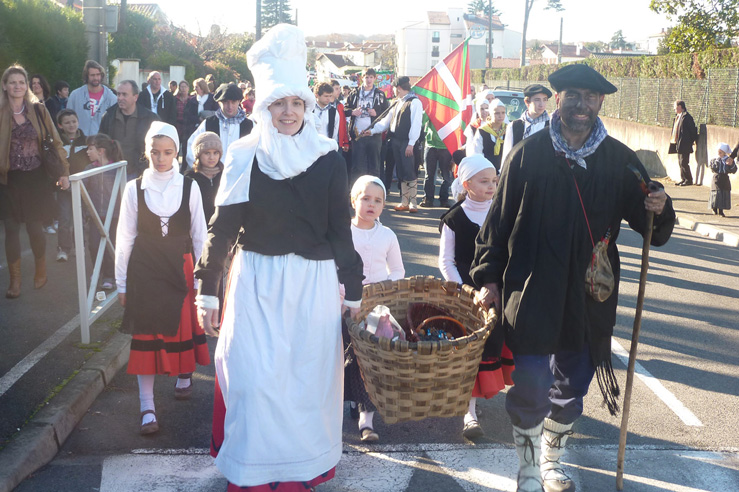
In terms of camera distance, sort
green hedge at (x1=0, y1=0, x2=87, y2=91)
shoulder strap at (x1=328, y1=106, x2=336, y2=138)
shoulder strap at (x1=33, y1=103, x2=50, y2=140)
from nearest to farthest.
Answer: shoulder strap at (x1=33, y1=103, x2=50, y2=140)
shoulder strap at (x1=328, y1=106, x2=336, y2=138)
green hedge at (x1=0, y1=0, x2=87, y2=91)

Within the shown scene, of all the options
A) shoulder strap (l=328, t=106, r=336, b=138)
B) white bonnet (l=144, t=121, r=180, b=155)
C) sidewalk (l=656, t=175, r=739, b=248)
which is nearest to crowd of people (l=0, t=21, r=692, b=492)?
white bonnet (l=144, t=121, r=180, b=155)

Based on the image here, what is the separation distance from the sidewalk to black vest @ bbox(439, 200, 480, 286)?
7.87m

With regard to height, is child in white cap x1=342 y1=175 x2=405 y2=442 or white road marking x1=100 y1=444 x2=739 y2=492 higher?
child in white cap x1=342 y1=175 x2=405 y2=442

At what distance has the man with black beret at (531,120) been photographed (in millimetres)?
8680

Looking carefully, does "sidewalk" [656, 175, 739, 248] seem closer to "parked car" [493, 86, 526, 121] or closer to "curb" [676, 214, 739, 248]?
"curb" [676, 214, 739, 248]

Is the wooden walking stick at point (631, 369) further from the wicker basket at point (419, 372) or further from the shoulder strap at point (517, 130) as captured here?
the shoulder strap at point (517, 130)

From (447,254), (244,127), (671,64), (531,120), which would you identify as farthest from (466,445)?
(671,64)

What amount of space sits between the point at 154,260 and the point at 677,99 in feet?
61.2

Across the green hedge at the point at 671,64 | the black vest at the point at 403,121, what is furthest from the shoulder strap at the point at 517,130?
the green hedge at the point at 671,64

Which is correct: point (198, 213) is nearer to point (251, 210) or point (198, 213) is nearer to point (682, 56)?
point (251, 210)

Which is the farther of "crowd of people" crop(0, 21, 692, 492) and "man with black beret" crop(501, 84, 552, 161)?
"man with black beret" crop(501, 84, 552, 161)

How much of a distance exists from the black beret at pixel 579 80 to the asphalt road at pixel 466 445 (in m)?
1.93

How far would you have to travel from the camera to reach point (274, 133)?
11.3ft

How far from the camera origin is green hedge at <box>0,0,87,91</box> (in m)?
13.6
